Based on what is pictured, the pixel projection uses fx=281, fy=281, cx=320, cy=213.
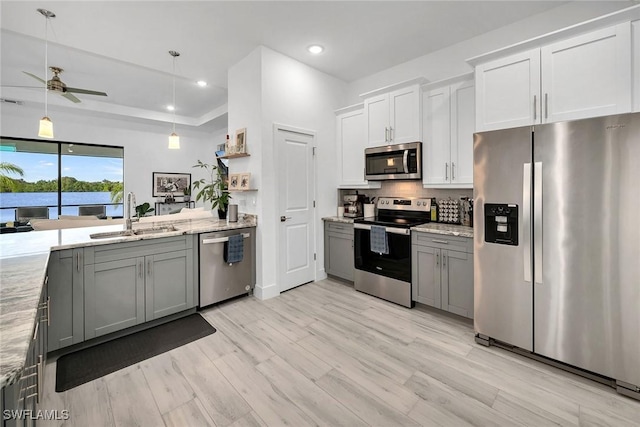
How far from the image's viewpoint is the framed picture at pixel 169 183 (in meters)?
7.16

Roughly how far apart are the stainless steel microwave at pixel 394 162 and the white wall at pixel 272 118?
2.45 feet

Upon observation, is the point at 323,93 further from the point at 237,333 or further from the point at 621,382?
the point at 621,382

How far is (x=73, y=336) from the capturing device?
2.34m

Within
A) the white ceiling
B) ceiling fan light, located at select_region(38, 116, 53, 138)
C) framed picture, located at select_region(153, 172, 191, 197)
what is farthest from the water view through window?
ceiling fan light, located at select_region(38, 116, 53, 138)

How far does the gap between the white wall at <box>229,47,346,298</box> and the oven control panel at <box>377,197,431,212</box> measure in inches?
35.2

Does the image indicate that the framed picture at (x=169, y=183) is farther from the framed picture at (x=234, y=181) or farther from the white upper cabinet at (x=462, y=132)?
the white upper cabinet at (x=462, y=132)

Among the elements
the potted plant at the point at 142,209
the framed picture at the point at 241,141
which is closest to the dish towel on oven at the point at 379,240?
the framed picture at the point at 241,141

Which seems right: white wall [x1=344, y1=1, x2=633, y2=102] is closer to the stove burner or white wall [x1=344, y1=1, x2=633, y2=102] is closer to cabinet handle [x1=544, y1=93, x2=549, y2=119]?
cabinet handle [x1=544, y1=93, x2=549, y2=119]

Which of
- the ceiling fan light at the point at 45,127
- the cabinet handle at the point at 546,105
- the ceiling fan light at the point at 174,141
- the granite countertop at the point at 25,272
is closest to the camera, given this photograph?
the granite countertop at the point at 25,272

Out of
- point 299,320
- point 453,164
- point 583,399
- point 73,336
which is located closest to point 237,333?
point 299,320


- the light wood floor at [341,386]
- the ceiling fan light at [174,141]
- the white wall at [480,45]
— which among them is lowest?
the light wood floor at [341,386]

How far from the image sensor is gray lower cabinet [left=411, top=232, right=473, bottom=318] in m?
2.74

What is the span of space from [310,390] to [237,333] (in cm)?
106

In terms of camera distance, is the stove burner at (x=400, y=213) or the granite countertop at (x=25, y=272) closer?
the granite countertop at (x=25, y=272)
